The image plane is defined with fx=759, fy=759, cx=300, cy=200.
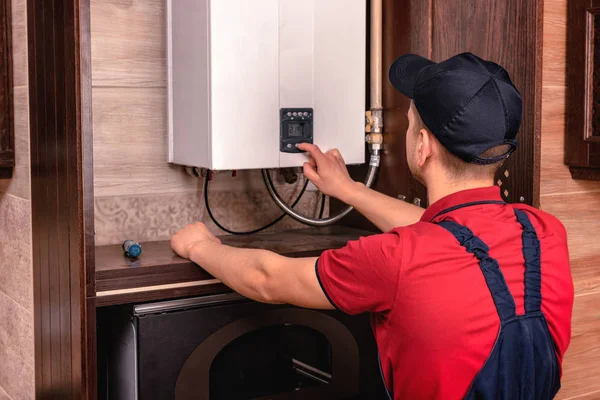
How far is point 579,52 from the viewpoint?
190 centimetres

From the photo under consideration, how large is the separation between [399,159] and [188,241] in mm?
698

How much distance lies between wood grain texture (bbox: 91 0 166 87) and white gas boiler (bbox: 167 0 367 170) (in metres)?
0.06

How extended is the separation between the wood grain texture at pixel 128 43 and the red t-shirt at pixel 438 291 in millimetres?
969

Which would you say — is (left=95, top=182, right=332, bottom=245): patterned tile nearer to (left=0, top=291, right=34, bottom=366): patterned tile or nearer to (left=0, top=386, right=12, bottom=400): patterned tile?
(left=0, top=291, right=34, bottom=366): patterned tile

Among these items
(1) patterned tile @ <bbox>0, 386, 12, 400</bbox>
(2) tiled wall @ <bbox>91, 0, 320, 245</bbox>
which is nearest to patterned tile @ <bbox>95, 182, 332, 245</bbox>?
(2) tiled wall @ <bbox>91, 0, 320, 245</bbox>

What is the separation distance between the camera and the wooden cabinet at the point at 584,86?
1872 millimetres

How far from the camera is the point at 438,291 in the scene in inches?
51.3

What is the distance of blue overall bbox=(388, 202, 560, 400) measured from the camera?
4.32ft

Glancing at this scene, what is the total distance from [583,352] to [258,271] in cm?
101

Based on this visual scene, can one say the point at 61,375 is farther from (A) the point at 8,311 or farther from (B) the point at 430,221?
(B) the point at 430,221

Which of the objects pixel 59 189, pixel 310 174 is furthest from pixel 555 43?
pixel 59 189

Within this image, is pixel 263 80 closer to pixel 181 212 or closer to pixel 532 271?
pixel 181 212

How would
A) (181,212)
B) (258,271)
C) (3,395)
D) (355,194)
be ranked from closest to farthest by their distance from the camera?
(258,271) → (355,194) → (181,212) → (3,395)

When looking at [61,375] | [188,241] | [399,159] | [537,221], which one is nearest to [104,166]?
[188,241]
